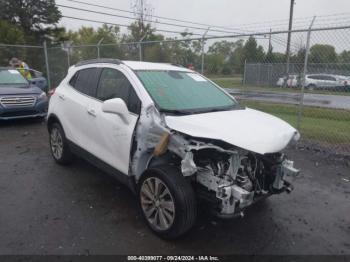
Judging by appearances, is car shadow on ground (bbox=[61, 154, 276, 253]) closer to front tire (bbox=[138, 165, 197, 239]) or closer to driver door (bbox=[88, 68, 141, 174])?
front tire (bbox=[138, 165, 197, 239])

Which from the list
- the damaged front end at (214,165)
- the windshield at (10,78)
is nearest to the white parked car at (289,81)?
the damaged front end at (214,165)

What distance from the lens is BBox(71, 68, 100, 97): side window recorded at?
173 inches

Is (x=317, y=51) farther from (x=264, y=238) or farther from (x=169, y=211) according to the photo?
(x=169, y=211)

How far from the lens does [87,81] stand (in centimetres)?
458

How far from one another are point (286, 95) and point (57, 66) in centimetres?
1082

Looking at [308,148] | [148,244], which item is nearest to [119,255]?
[148,244]

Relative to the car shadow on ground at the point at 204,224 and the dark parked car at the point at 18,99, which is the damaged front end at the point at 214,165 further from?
the dark parked car at the point at 18,99

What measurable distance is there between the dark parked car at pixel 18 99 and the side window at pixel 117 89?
16.7 feet

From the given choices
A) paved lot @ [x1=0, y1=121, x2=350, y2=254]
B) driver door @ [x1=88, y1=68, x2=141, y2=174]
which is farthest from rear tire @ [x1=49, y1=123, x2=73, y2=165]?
driver door @ [x1=88, y1=68, x2=141, y2=174]

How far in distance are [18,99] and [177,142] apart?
22.3 feet

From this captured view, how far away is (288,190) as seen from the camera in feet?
11.4

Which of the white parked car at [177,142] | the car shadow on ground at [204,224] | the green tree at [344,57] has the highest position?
the green tree at [344,57]

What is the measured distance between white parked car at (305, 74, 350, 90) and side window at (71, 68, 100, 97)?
483cm

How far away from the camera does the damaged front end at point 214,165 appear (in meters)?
2.88
